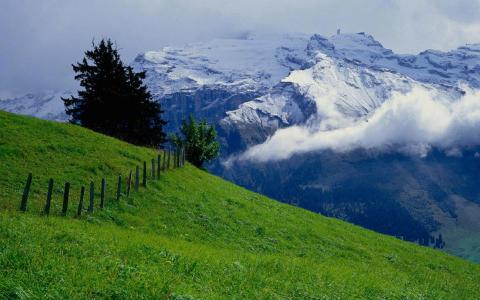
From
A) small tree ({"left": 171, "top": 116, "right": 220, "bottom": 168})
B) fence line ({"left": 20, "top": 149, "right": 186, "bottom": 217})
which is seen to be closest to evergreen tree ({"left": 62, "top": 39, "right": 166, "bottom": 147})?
small tree ({"left": 171, "top": 116, "right": 220, "bottom": 168})

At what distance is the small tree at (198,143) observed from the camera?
94.6 meters

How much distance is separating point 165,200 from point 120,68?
47.7 metres

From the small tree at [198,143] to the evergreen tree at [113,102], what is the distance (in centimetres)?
632

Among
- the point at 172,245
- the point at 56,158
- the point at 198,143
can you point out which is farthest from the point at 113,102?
the point at 172,245

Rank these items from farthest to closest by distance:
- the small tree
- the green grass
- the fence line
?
1. the small tree
2. the fence line
3. the green grass

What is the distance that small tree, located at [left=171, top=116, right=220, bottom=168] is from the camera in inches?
3725

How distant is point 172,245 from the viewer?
29.2 m

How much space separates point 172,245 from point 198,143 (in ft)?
216

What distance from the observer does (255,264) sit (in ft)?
91.9

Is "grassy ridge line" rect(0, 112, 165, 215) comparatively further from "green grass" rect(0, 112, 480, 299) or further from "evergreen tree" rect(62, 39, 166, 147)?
"evergreen tree" rect(62, 39, 166, 147)

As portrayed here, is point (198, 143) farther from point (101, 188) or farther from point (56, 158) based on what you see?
point (101, 188)

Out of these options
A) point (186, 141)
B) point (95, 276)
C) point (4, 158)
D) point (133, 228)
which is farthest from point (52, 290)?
point (186, 141)

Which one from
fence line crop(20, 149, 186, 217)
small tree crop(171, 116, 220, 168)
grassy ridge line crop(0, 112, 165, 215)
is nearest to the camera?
fence line crop(20, 149, 186, 217)

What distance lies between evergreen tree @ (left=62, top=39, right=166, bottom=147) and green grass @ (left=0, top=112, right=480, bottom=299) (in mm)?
24644
